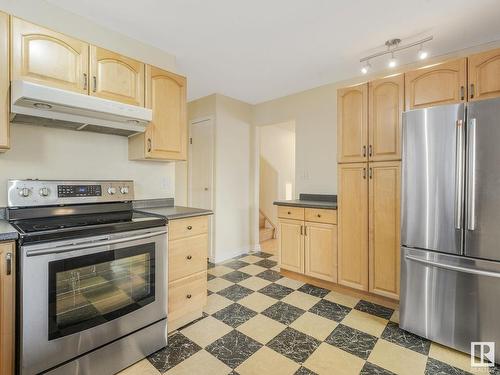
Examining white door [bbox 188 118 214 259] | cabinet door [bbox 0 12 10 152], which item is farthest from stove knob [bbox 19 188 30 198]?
white door [bbox 188 118 214 259]

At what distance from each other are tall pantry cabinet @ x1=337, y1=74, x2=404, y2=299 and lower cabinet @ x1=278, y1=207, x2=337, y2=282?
0.10m

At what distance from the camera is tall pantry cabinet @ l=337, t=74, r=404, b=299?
92.0 inches

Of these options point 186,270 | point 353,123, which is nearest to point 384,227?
point 353,123

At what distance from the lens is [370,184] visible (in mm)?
2477

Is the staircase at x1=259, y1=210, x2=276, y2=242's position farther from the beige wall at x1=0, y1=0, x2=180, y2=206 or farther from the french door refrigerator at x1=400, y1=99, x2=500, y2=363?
the french door refrigerator at x1=400, y1=99, x2=500, y2=363

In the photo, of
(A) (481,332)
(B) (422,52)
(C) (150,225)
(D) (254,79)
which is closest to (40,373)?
(C) (150,225)

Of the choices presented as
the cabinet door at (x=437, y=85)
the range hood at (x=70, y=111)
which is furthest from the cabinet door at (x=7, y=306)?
the cabinet door at (x=437, y=85)

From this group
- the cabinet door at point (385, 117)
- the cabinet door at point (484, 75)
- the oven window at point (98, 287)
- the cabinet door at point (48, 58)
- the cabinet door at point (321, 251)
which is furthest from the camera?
the cabinet door at point (321, 251)

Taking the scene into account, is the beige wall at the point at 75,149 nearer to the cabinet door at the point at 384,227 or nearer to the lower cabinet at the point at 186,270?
the lower cabinet at the point at 186,270

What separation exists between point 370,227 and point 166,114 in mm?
2200

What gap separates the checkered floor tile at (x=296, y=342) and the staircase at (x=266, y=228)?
2471 mm

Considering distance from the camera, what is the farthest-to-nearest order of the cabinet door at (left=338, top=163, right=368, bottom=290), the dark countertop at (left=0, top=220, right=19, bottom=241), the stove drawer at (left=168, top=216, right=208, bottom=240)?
the cabinet door at (left=338, top=163, right=368, bottom=290), the stove drawer at (left=168, top=216, right=208, bottom=240), the dark countertop at (left=0, top=220, right=19, bottom=241)

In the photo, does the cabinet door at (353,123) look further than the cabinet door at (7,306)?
Yes

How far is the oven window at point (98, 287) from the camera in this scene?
1384 millimetres
